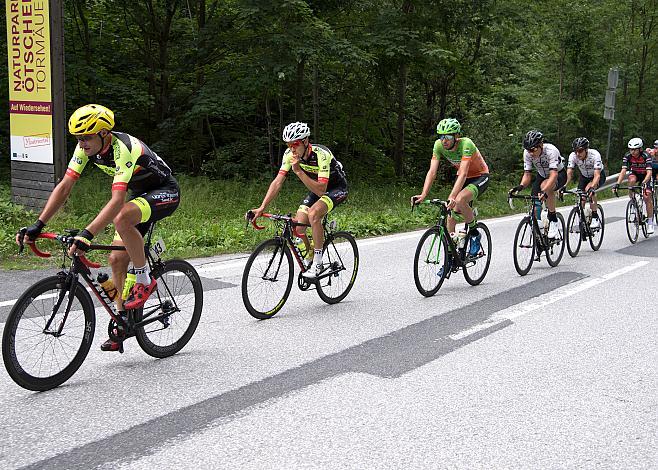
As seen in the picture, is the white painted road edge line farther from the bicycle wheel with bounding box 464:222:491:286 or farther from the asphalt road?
the bicycle wheel with bounding box 464:222:491:286

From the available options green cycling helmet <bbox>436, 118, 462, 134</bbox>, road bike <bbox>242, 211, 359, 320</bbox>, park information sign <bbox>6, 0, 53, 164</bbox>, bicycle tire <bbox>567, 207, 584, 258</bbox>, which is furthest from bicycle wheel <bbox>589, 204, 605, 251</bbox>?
park information sign <bbox>6, 0, 53, 164</bbox>

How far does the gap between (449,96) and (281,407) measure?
2552 centimetres

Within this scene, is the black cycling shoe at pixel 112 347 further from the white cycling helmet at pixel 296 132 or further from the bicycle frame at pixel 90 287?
the white cycling helmet at pixel 296 132

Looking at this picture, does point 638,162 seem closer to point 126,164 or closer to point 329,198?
point 329,198

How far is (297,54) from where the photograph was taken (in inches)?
672

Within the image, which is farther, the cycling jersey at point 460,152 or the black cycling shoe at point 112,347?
the cycling jersey at point 460,152

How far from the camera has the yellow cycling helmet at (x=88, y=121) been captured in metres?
4.78

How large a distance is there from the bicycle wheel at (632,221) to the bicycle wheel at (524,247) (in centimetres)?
454

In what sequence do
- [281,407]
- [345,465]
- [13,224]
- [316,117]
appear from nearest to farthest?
1. [345,465]
2. [281,407]
3. [13,224]
4. [316,117]

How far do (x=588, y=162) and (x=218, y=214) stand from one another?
7.40 meters

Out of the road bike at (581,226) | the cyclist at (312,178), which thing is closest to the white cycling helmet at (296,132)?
the cyclist at (312,178)

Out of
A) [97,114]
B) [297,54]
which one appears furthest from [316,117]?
[97,114]

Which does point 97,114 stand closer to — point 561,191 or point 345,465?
point 345,465

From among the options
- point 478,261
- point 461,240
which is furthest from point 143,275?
point 478,261
